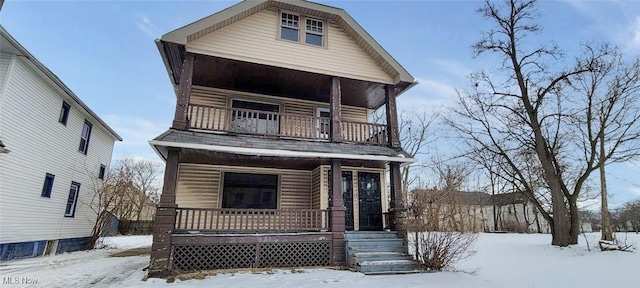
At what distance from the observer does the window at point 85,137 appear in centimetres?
1400

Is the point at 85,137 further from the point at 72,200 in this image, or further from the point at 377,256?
the point at 377,256

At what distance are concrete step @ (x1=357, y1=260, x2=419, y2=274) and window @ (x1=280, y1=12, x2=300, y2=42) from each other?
7302mm

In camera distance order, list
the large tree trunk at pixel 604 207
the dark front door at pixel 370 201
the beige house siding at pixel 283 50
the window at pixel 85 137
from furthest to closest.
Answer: the window at pixel 85 137 → the large tree trunk at pixel 604 207 → the dark front door at pixel 370 201 → the beige house siding at pixel 283 50

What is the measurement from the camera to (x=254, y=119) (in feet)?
33.7

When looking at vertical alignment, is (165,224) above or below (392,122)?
below

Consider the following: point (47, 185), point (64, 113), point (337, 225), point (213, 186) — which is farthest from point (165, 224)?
point (64, 113)

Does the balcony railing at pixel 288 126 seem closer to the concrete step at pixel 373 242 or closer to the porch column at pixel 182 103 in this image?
the porch column at pixel 182 103

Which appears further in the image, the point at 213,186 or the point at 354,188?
the point at 354,188

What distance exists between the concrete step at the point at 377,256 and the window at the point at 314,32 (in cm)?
687

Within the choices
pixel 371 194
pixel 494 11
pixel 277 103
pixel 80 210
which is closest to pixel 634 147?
pixel 494 11

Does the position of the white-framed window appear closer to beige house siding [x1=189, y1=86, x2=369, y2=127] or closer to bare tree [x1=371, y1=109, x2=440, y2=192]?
beige house siding [x1=189, y1=86, x2=369, y2=127]

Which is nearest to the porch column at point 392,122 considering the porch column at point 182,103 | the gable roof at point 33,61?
the porch column at point 182,103

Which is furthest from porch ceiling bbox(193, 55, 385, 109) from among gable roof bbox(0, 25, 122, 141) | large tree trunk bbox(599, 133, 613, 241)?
large tree trunk bbox(599, 133, 613, 241)

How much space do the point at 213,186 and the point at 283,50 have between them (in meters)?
5.05
